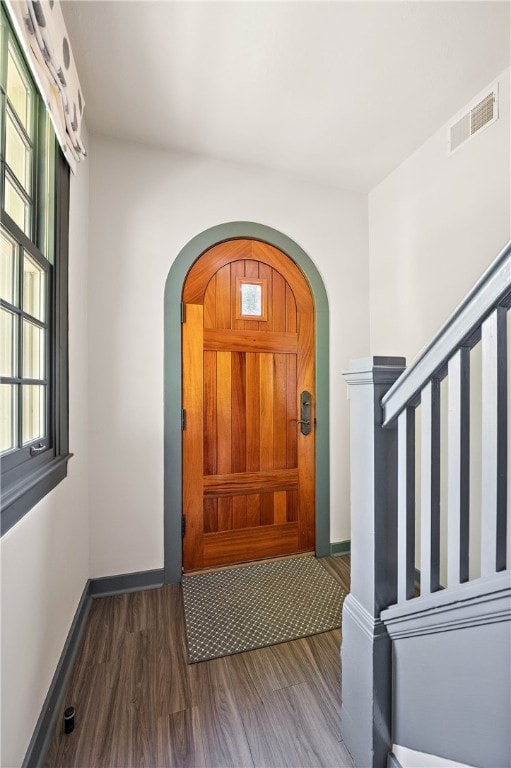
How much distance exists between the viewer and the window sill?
0.89 m

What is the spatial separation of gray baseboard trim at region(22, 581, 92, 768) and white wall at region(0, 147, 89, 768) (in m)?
0.04

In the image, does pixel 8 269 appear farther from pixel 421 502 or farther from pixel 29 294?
pixel 421 502

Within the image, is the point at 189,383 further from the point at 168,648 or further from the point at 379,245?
the point at 379,245

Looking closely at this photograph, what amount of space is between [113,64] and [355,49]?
3.68 feet

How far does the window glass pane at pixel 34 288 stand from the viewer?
1.27 meters

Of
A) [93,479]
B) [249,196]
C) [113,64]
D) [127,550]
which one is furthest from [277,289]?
[127,550]

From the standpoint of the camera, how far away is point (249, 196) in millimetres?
2311

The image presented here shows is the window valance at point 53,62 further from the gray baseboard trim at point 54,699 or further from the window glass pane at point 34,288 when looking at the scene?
the gray baseboard trim at point 54,699

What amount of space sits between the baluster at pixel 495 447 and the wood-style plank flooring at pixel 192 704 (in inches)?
36.8

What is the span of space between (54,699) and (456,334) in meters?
1.84

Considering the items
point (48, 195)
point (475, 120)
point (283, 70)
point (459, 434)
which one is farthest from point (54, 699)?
point (475, 120)

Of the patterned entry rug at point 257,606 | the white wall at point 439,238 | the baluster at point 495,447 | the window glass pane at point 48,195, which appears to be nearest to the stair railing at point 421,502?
the baluster at point 495,447

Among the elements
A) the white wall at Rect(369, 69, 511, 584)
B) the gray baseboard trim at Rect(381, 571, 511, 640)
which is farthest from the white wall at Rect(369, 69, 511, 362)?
the gray baseboard trim at Rect(381, 571, 511, 640)

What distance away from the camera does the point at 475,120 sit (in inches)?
69.1
